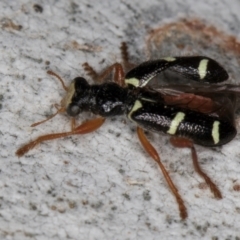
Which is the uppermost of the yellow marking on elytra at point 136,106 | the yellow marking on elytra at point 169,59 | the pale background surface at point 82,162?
the yellow marking on elytra at point 169,59

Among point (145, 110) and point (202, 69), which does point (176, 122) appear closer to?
point (145, 110)

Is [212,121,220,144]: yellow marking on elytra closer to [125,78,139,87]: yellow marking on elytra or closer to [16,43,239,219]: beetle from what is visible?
[16,43,239,219]: beetle

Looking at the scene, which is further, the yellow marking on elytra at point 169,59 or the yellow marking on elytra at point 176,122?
the yellow marking on elytra at point 169,59

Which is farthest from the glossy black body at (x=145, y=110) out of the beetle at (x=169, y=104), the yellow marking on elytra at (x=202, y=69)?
the yellow marking on elytra at (x=202, y=69)

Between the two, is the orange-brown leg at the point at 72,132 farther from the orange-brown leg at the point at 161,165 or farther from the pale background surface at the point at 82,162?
the orange-brown leg at the point at 161,165

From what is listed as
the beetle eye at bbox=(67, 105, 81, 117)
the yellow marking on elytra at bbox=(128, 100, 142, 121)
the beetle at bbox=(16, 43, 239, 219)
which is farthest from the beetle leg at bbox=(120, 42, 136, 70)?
the beetle eye at bbox=(67, 105, 81, 117)
